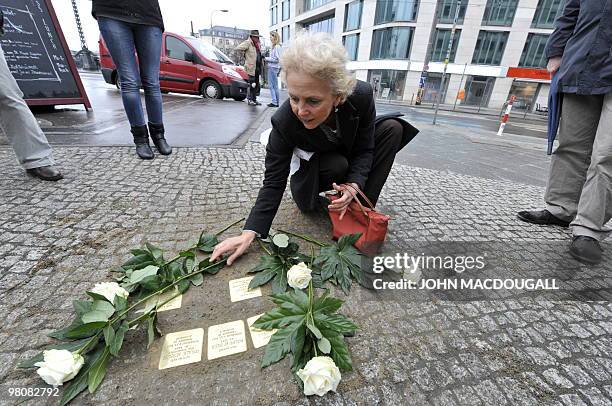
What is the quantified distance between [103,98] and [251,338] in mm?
8636

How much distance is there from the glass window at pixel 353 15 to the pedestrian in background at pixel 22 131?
33498 mm

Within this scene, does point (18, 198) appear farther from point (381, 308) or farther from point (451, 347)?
point (451, 347)

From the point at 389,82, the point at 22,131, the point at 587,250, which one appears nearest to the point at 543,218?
the point at 587,250

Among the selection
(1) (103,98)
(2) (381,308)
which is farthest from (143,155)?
(1) (103,98)

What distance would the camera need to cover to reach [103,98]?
7.52 meters

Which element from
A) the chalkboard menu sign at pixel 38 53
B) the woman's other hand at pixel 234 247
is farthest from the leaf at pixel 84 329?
the chalkboard menu sign at pixel 38 53

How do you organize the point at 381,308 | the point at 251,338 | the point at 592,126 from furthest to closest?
1. the point at 592,126
2. the point at 381,308
3. the point at 251,338

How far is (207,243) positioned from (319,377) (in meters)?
1.11

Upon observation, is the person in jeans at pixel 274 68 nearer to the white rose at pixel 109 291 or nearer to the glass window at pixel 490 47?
the white rose at pixel 109 291

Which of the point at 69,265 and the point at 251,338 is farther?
the point at 69,265

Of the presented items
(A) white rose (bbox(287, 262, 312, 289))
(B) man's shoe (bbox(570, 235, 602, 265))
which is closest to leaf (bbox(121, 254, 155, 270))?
(A) white rose (bbox(287, 262, 312, 289))

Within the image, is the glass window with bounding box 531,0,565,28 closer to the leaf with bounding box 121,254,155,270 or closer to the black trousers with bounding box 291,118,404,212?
the black trousers with bounding box 291,118,404,212

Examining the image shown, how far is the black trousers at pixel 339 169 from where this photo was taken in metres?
1.92

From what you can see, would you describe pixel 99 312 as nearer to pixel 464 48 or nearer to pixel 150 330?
pixel 150 330
